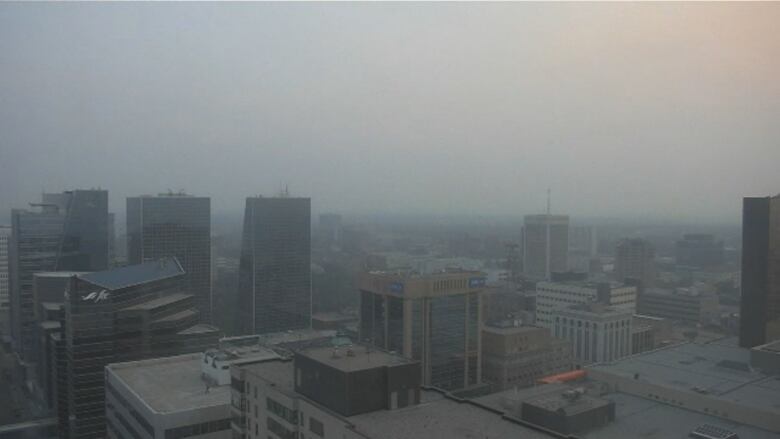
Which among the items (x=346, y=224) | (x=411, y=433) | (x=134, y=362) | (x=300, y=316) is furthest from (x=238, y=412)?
(x=300, y=316)

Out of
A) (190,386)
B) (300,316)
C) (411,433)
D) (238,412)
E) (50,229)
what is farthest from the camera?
(300,316)

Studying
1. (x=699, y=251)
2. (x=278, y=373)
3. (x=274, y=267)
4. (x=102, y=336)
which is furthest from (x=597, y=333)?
(x=278, y=373)

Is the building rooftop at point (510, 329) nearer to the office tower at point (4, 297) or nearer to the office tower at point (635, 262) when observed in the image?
the office tower at point (635, 262)

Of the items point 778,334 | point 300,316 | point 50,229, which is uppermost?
point 50,229

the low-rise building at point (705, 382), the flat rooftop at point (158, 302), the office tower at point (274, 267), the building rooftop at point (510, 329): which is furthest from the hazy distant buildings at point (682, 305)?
the flat rooftop at point (158, 302)

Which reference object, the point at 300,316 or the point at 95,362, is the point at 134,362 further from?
the point at 300,316

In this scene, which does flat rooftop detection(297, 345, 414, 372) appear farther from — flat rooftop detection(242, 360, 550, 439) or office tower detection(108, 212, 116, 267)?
office tower detection(108, 212, 116, 267)
